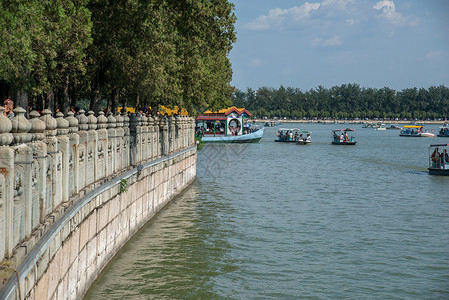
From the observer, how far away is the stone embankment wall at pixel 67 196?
7.10 meters

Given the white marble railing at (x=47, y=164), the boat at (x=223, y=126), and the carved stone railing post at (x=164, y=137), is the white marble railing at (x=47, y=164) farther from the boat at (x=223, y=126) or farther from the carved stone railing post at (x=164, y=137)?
the boat at (x=223, y=126)

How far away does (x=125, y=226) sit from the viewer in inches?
646

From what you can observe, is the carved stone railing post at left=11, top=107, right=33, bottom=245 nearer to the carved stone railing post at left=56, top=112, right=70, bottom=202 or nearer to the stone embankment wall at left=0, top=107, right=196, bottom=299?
the stone embankment wall at left=0, top=107, right=196, bottom=299

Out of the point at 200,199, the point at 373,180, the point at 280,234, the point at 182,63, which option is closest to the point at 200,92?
the point at 182,63

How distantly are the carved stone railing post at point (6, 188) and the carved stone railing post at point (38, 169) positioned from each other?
1230mm

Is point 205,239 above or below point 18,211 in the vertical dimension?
below

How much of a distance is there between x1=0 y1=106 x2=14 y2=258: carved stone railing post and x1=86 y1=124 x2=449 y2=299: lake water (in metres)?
5.66

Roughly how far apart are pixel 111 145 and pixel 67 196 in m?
4.85

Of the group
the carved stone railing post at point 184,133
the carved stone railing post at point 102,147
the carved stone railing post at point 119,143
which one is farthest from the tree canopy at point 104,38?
the carved stone railing post at point 184,133

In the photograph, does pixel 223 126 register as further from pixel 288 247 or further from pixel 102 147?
pixel 102 147

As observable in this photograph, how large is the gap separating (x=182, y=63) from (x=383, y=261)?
67.8 feet

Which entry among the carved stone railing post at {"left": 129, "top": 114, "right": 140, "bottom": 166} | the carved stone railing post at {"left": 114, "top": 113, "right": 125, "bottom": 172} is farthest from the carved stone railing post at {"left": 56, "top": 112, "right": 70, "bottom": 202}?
the carved stone railing post at {"left": 129, "top": 114, "right": 140, "bottom": 166}

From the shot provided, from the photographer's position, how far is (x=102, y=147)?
14391 mm

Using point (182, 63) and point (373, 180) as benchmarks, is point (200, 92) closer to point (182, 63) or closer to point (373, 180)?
point (182, 63)
